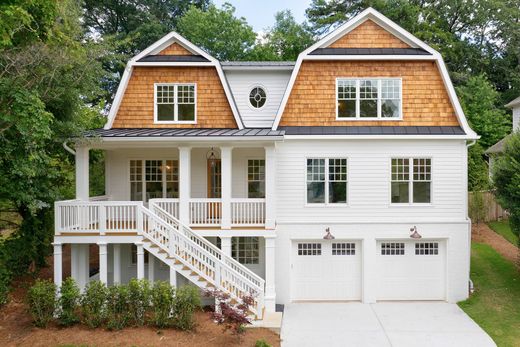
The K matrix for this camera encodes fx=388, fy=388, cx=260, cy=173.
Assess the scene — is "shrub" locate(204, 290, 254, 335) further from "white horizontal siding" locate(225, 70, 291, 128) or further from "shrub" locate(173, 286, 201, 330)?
"white horizontal siding" locate(225, 70, 291, 128)

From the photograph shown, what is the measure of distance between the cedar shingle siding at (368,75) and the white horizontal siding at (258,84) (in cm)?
81

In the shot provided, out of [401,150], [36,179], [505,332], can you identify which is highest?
[401,150]

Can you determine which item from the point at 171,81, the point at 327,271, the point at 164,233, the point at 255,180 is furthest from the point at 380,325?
the point at 171,81

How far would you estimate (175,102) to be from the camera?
1344 cm

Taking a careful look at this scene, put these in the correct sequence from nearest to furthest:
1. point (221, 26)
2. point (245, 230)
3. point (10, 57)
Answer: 1. point (10, 57)
2. point (245, 230)
3. point (221, 26)

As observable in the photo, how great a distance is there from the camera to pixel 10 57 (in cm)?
984

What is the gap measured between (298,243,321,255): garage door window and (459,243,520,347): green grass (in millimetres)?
4930

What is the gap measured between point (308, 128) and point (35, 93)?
8.13 meters

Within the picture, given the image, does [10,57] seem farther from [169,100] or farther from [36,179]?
[169,100]

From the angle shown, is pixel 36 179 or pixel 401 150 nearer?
pixel 36 179

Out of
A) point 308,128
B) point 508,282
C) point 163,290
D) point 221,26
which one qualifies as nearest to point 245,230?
point 163,290

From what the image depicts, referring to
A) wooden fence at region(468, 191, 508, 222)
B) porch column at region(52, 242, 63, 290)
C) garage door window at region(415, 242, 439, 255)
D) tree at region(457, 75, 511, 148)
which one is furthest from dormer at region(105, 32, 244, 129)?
tree at region(457, 75, 511, 148)

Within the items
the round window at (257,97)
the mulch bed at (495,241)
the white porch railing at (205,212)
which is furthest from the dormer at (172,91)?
the mulch bed at (495,241)

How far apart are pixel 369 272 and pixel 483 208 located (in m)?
10.5
